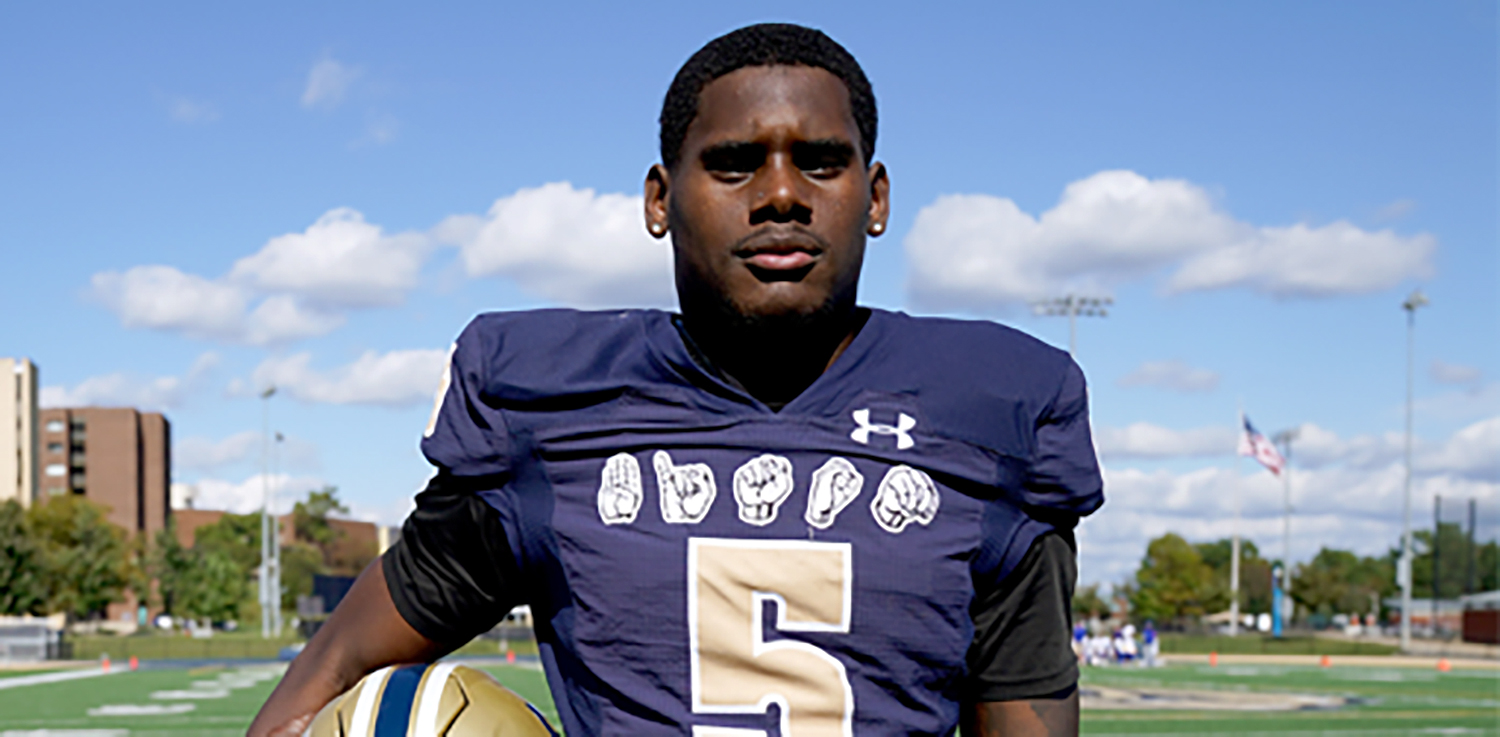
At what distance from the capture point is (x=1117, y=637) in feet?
123

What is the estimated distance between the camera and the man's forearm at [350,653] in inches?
70.8

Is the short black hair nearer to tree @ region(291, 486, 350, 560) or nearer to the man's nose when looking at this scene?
the man's nose

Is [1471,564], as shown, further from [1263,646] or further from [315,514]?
[315,514]

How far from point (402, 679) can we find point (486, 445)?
0.29 meters

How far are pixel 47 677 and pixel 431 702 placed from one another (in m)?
27.8

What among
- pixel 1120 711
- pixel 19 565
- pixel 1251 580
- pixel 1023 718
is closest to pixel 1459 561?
pixel 1251 580

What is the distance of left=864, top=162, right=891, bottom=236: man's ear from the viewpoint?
5.89ft

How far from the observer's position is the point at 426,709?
5.52ft

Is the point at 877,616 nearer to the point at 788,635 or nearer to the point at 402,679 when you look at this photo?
the point at 788,635

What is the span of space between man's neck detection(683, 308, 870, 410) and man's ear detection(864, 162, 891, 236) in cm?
12

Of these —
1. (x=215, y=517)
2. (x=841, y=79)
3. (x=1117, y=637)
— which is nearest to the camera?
(x=841, y=79)

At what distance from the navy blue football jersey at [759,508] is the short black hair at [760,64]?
9.2 inches

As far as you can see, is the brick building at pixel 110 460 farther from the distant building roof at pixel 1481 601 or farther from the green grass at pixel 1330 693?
Answer: the green grass at pixel 1330 693

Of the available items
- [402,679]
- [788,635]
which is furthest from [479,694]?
[788,635]
